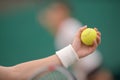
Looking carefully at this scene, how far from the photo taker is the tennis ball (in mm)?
1691

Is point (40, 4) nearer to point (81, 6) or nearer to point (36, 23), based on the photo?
point (36, 23)

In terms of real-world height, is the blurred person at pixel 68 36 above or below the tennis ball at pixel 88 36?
below

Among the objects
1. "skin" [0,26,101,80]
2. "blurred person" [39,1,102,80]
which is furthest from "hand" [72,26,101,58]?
"blurred person" [39,1,102,80]

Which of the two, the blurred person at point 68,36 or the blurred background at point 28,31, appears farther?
the blurred background at point 28,31

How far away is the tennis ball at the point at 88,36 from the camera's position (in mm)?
1691

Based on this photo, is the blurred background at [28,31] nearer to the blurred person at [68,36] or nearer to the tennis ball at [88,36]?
the blurred person at [68,36]

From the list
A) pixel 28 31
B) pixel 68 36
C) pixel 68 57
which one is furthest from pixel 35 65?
pixel 28 31

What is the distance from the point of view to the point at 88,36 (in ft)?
5.65

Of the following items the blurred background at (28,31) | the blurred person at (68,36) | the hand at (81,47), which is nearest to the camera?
the hand at (81,47)

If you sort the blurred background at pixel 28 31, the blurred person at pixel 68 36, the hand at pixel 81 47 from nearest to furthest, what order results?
the hand at pixel 81 47 < the blurred person at pixel 68 36 < the blurred background at pixel 28 31

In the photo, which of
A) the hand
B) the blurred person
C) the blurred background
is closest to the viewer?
the hand

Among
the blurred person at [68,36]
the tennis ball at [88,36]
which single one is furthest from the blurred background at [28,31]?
the tennis ball at [88,36]

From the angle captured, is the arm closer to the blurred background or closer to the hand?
the hand

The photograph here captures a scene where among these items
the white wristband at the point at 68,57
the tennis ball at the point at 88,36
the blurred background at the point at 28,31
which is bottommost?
the blurred background at the point at 28,31
